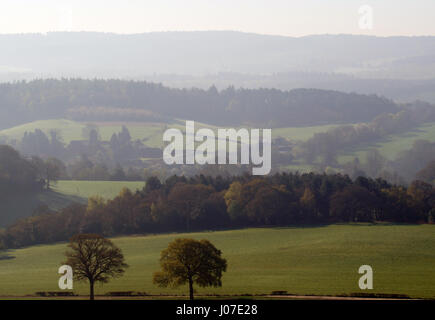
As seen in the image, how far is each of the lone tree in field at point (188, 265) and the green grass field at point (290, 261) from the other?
1.86 metres

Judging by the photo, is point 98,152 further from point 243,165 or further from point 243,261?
point 243,261

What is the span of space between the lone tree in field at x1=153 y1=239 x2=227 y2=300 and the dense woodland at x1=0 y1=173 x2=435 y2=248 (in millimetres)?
29660

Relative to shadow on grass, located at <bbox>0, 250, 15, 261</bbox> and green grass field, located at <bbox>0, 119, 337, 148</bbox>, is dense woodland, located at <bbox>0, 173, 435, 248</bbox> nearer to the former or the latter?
shadow on grass, located at <bbox>0, 250, 15, 261</bbox>

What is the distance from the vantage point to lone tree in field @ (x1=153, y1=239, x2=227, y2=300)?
37.6m

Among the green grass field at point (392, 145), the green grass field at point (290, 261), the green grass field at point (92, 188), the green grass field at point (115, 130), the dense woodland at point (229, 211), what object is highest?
the green grass field at point (115, 130)

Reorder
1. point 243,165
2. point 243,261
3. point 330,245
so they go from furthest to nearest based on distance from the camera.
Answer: point 243,165 → point 330,245 → point 243,261

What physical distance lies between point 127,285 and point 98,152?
376ft

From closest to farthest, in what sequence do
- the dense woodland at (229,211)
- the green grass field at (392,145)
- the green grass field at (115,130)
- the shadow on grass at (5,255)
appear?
the shadow on grass at (5,255)
the dense woodland at (229,211)
the green grass field at (392,145)
the green grass field at (115,130)

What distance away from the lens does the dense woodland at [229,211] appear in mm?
67625

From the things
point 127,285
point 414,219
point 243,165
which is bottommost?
point 127,285

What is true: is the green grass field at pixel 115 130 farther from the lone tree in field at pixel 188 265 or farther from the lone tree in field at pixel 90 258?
the lone tree in field at pixel 188 265

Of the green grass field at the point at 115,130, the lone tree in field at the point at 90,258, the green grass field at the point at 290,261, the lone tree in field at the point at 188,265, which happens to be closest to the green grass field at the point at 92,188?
the green grass field at the point at 290,261
